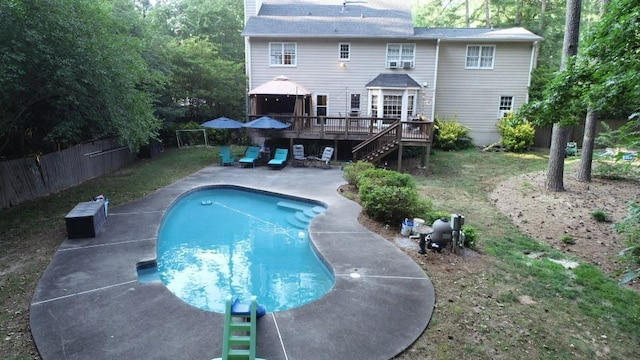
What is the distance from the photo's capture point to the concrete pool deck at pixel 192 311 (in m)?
4.31

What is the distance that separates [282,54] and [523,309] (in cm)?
1757

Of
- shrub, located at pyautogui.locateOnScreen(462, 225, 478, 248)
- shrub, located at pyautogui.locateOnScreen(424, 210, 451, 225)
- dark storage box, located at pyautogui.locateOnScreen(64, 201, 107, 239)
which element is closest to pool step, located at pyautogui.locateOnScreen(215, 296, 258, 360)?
shrub, located at pyautogui.locateOnScreen(462, 225, 478, 248)

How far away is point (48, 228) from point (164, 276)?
3402 mm

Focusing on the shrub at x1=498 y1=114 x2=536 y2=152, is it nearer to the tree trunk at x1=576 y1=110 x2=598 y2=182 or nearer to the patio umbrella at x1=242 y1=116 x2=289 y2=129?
the tree trunk at x1=576 y1=110 x2=598 y2=182

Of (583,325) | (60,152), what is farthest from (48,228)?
(583,325)

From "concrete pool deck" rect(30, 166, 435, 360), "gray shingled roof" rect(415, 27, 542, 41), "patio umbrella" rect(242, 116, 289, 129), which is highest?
"gray shingled roof" rect(415, 27, 542, 41)

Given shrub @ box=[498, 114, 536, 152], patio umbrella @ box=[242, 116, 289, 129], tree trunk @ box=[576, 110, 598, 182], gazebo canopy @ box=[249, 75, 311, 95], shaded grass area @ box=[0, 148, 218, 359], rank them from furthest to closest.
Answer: shrub @ box=[498, 114, 536, 152] → gazebo canopy @ box=[249, 75, 311, 95] → patio umbrella @ box=[242, 116, 289, 129] → tree trunk @ box=[576, 110, 598, 182] → shaded grass area @ box=[0, 148, 218, 359]

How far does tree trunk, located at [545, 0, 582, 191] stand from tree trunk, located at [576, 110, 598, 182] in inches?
53.9

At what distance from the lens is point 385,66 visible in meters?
19.6

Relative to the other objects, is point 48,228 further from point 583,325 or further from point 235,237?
point 583,325

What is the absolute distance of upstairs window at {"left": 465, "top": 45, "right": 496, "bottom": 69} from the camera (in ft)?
64.6

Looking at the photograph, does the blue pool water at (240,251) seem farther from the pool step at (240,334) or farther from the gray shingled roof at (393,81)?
the gray shingled roof at (393,81)

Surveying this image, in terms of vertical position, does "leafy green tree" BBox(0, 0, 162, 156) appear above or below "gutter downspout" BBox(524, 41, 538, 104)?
below

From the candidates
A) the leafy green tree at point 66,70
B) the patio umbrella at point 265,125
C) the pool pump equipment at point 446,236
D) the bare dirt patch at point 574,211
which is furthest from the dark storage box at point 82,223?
the bare dirt patch at point 574,211
